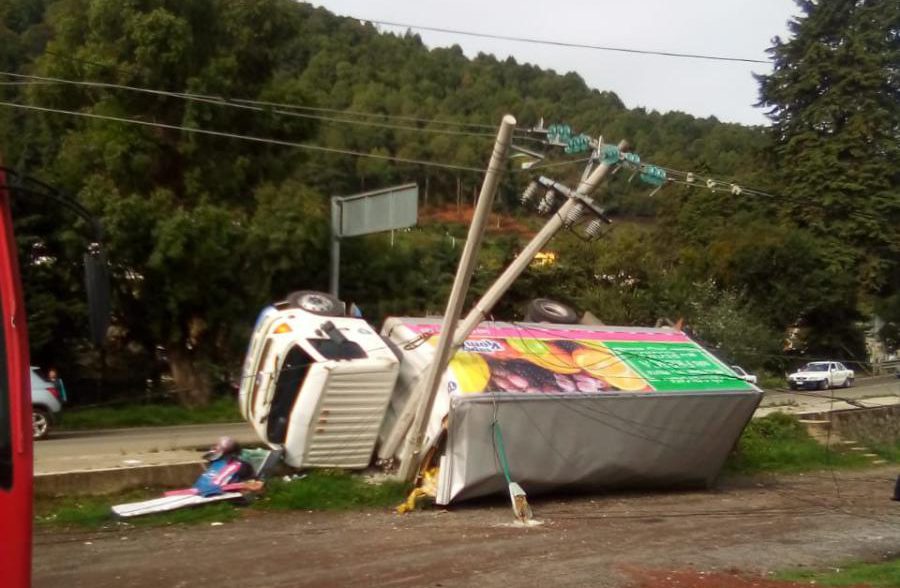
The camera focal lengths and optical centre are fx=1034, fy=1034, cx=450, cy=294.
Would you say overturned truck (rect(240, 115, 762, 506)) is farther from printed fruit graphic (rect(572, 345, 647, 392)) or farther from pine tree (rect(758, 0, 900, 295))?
pine tree (rect(758, 0, 900, 295))

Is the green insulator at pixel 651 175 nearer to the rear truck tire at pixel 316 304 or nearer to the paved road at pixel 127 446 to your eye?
the rear truck tire at pixel 316 304

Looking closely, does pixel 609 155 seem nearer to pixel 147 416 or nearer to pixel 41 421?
pixel 41 421

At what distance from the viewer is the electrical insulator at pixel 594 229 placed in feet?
44.7

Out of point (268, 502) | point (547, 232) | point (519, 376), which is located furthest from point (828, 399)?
point (268, 502)

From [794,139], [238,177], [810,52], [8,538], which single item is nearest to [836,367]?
[794,139]

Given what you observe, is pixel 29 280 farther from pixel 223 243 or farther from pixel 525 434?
pixel 525 434

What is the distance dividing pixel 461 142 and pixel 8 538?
32.9 m

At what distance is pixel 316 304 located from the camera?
16391 millimetres

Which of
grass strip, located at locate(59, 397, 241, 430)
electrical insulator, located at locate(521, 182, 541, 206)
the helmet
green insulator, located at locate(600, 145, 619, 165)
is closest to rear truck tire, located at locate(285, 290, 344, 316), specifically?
the helmet

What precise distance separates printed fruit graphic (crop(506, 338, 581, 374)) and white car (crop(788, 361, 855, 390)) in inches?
1023

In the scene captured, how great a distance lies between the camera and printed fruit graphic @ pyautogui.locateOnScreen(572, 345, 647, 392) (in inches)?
610

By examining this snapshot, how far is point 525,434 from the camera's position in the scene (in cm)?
1430

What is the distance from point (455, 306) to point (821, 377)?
30.9 m

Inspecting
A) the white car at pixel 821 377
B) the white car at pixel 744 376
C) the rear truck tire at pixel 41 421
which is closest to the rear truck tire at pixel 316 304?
the white car at pixel 744 376
